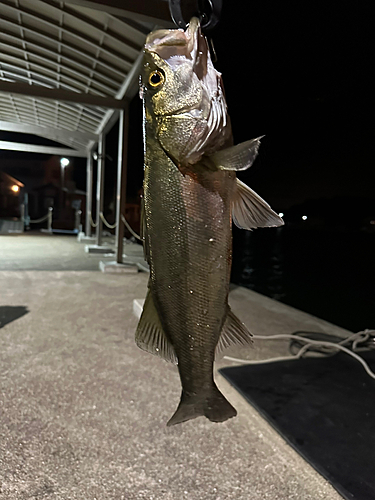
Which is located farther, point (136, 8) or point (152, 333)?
point (136, 8)

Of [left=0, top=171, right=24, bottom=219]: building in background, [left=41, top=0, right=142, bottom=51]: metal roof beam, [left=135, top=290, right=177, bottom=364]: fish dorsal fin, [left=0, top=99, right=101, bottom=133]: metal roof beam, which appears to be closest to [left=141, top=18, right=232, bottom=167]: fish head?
[left=135, top=290, right=177, bottom=364]: fish dorsal fin

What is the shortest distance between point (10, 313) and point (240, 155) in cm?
501

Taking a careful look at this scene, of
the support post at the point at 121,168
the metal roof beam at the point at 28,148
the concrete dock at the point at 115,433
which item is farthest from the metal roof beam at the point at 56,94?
the metal roof beam at the point at 28,148

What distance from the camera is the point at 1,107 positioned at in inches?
412

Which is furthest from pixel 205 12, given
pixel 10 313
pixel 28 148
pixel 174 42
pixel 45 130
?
pixel 28 148

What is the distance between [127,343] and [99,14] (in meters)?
4.75

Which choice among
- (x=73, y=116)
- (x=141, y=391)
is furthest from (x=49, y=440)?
(x=73, y=116)

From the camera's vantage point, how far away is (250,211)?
82cm

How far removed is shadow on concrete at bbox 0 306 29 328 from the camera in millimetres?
4625

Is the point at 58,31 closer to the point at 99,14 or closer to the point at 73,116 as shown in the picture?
the point at 99,14

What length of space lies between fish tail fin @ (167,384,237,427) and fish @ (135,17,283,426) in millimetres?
211

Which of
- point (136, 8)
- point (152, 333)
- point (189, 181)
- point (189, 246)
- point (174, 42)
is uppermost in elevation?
point (136, 8)

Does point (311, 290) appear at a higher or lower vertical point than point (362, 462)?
lower

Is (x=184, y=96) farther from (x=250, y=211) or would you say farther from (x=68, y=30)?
(x=68, y=30)
